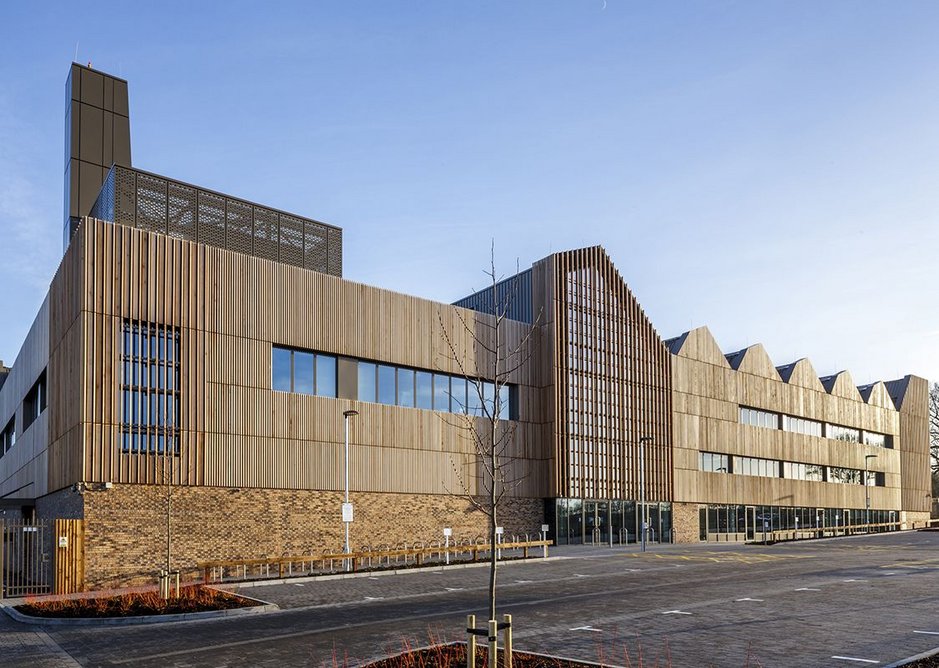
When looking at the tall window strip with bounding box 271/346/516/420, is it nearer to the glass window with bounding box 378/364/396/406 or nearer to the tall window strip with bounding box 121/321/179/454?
the glass window with bounding box 378/364/396/406

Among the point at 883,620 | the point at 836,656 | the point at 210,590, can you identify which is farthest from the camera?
the point at 210,590

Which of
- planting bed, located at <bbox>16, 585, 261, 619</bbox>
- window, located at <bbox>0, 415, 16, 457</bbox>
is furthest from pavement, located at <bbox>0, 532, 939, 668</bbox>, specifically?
window, located at <bbox>0, 415, 16, 457</bbox>

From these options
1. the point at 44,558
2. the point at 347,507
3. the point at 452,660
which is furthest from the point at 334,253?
the point at 452,660

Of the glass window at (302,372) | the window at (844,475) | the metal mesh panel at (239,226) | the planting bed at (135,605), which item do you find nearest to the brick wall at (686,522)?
the window at (844,475)

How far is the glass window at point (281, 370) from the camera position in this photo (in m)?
36.3

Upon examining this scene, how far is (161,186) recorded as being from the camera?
35625 millimetres

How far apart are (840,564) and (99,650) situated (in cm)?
2734

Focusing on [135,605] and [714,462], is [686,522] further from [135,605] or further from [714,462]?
[135,605]

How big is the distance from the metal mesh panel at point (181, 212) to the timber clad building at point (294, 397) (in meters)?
0.11

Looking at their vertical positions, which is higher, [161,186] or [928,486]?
[161,186]

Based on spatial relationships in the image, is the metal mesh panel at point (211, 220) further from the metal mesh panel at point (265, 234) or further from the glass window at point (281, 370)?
the glass window at point (281, 370)

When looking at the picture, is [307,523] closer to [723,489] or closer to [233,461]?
[233,461]

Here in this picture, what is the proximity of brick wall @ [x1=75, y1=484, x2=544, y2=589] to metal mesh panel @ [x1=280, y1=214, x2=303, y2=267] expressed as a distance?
10.0 metres

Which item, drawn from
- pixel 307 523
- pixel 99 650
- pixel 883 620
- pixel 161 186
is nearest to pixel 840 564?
pixel 883 620
